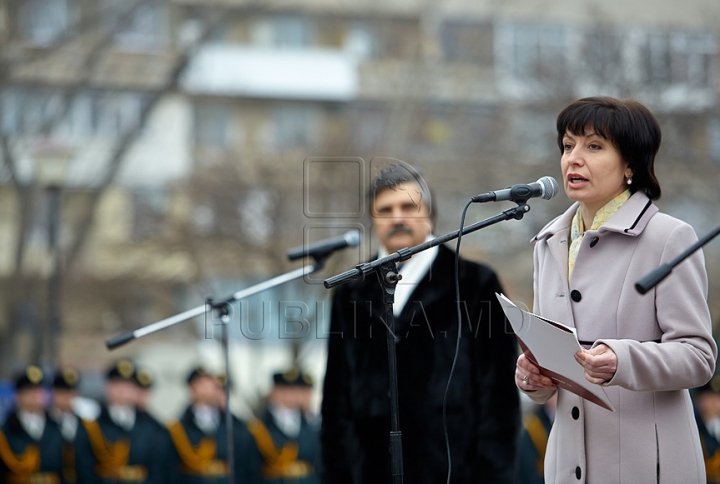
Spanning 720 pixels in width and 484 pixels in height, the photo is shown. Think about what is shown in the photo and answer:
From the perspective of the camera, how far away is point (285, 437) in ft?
34.4

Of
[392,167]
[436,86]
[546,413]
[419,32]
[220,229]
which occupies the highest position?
[419,32]

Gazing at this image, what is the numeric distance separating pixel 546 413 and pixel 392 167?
20.9 ft

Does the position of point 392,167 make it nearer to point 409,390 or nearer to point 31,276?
point 409,390

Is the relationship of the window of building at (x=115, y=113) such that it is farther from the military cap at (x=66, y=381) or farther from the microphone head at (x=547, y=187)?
the microphone head at (x=547, y=187)

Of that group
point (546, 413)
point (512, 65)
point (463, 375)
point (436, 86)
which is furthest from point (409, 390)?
point (512, 65)

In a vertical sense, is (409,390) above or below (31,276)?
below

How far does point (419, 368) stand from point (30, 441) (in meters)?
6.87

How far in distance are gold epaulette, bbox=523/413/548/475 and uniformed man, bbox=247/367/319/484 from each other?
231 centimetres

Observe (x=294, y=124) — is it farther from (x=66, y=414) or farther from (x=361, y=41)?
(x=66, y=414)

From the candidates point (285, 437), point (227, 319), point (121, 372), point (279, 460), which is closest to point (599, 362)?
point (227, 319)

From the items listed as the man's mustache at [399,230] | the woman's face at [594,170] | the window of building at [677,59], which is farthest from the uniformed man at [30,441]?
the window of building at [677,59]

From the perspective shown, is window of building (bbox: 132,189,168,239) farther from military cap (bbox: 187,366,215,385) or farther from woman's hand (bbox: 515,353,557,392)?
woman's hand (bbox: 515,353,557,392)

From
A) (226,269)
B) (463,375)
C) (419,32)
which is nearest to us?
(463,375)

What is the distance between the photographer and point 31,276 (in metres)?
15.9
